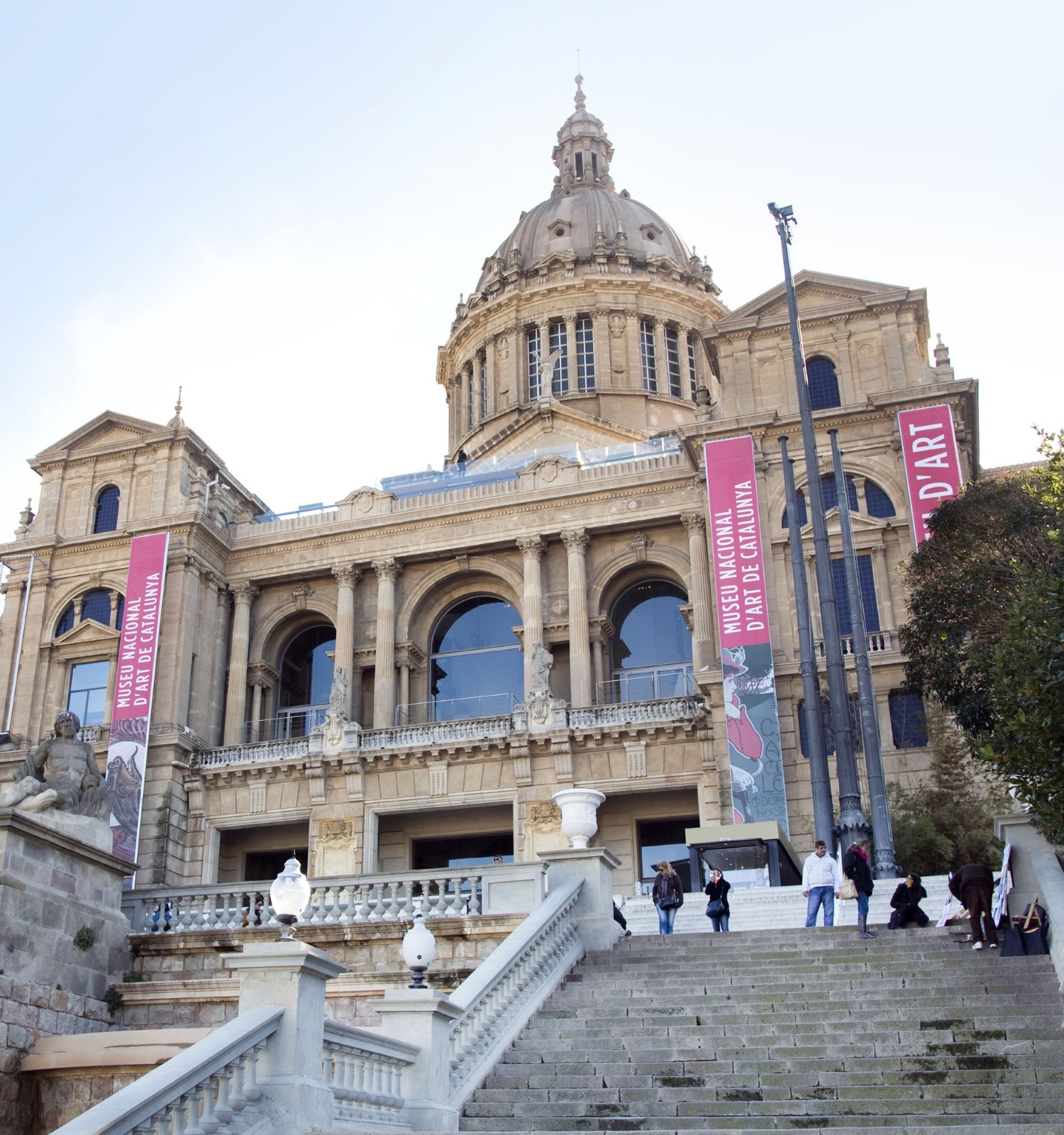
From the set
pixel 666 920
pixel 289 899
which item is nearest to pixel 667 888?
pixel 666 920

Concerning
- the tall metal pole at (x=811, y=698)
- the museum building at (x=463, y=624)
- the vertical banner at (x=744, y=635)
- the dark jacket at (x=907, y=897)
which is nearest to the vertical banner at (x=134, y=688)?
the museum building at (x=463, y=624)

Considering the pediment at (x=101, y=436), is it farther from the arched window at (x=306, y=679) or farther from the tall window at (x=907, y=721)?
the tall window at (x=907, y=721)

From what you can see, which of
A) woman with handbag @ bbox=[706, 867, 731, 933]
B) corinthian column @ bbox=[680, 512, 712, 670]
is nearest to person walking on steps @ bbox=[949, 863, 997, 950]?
woman with handbag @ bbox=[706, 867, 731, 933]

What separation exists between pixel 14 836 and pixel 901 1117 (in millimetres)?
11116

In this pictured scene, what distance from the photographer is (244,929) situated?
61.6ft

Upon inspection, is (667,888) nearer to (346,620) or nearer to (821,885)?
(821,885)

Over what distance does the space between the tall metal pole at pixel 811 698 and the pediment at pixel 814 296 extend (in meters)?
8.48

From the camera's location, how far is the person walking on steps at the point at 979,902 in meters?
15.0

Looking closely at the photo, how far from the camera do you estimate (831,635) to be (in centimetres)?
2519

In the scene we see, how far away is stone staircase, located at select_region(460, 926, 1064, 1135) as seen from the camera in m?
11.2

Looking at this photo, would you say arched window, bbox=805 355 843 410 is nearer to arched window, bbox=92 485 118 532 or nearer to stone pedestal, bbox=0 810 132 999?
arched window, bbox=92 485 118 532

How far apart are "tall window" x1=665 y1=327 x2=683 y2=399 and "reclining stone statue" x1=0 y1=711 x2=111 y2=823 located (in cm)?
3949

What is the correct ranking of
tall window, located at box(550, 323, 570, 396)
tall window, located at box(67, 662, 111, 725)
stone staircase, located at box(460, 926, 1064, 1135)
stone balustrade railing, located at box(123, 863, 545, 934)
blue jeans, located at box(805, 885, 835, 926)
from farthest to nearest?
tall window, located at box(550, 323, 570, 396) → tall window, located at box(67, 662, 111, 725) → stone balustrade railing, located at box(123, 863, 545, 934) → blue jeans, located at box(805, 885, 835, 926) → stone staircase, located at box(460, 926, 1064, 1135)

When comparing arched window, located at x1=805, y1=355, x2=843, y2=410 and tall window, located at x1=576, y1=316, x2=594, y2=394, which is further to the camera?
tall window, located at x1=576, y1=316, x2=594, y2=394
